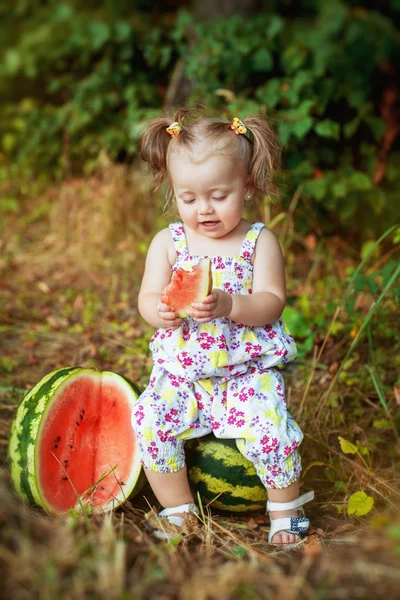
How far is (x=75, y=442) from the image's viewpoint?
9.62 feet

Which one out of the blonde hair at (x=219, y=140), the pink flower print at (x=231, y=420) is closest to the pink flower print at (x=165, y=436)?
the pink flower print at (x=231, y=420)

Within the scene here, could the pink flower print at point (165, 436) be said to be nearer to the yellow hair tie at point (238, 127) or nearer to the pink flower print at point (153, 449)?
the pink flower print at point (153, 449)

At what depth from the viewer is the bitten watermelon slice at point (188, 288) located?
8.15 feet

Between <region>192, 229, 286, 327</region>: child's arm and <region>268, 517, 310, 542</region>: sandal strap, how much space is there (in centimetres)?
85

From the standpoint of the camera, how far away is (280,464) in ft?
8.98

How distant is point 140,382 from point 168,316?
1.20m

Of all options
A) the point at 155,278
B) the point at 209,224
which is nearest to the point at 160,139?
the point at 209,224

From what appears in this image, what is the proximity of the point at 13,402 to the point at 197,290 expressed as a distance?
161cm

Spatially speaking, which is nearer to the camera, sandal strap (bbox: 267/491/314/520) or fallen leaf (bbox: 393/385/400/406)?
sandal strap (bbox: 267/491/314/520)

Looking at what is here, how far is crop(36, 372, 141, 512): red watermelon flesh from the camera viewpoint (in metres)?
2.79

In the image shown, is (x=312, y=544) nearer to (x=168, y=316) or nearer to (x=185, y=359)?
(x=185, y=359)

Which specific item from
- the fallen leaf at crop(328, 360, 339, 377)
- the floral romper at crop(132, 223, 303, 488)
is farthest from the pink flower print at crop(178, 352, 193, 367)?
the fallen leaf at crop(328, 360, 339, 377)

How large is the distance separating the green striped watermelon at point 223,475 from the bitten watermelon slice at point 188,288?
67 cm

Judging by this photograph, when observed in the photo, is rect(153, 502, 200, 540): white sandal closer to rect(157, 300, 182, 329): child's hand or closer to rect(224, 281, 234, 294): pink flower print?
rect(157, 300, 182, 329): child's hand
